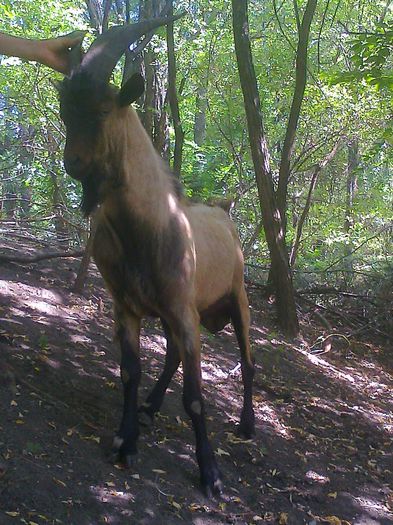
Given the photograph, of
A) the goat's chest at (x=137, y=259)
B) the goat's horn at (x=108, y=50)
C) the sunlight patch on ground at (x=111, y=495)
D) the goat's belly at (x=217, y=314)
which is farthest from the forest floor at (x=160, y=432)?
the goat's horn at (x=108, y=50)

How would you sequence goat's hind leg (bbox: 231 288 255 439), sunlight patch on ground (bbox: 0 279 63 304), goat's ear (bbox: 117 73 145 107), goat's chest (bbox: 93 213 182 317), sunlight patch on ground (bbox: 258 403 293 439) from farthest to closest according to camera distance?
sunlight patch on ground (bbox: 0 279 63 304) → sunlight patch on ground (bbox: 258 403 293 439) → goat's hind leg (bbox: 231 288 255 439) → goat's chest (bbox: 93 213 182 317) → goat's ear (bbox: 117 73 145 107)

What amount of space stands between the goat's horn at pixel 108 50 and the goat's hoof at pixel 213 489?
102 inches

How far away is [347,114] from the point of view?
11602 millimetres

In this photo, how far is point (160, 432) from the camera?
5.10m

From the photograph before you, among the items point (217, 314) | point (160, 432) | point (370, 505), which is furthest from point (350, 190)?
point (160, 432)

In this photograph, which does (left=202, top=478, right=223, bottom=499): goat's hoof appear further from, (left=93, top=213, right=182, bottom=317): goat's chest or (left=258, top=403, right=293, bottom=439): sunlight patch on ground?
(left=258, top=403, right=293, bottom=439): sunlight patch on ground

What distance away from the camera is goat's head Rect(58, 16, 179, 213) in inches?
150

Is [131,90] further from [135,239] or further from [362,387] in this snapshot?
[362,387]

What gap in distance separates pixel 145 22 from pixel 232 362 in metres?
4.14

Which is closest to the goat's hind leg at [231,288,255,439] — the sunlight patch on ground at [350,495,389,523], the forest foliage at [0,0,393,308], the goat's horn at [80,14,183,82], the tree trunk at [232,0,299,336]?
the sunlight patch on ground at [350,495,389,523]

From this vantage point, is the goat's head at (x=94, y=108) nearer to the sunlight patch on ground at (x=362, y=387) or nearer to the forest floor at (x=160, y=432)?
the forest floor at (x=160, y=432)

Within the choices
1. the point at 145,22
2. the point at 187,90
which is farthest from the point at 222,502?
the point at 187,90

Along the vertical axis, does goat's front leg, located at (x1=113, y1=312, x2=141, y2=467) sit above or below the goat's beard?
below

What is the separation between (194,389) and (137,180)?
1413mm
